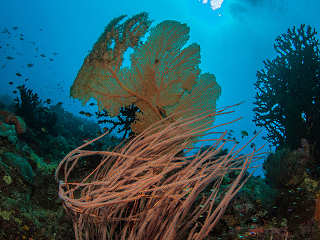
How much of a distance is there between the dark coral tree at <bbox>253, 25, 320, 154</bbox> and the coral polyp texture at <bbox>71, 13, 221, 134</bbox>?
5539 mm

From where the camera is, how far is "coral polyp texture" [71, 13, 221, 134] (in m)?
3.30

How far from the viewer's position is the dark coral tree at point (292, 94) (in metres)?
6.92

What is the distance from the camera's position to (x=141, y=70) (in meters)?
3.47

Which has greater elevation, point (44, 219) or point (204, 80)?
point (204, 80)

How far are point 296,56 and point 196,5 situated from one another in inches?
2631

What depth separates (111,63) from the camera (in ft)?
11.1

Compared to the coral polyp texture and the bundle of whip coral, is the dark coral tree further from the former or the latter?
the bundle of whip coral

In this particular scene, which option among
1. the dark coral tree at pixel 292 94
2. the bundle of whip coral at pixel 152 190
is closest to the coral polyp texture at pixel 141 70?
the bundle of whip coral at pixel 152 190

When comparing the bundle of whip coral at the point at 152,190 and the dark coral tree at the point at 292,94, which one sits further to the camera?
the dark coral tree at the point at 292,94

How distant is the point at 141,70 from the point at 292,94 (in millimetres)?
6731

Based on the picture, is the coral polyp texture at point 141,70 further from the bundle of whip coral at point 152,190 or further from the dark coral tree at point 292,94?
the dark coral tree at point 292,94

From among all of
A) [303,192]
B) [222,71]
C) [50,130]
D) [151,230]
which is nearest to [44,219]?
[151,230]

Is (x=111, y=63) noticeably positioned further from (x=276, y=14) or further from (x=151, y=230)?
(x=276, y=14)

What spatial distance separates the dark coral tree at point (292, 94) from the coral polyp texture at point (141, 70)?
5.54 meters
